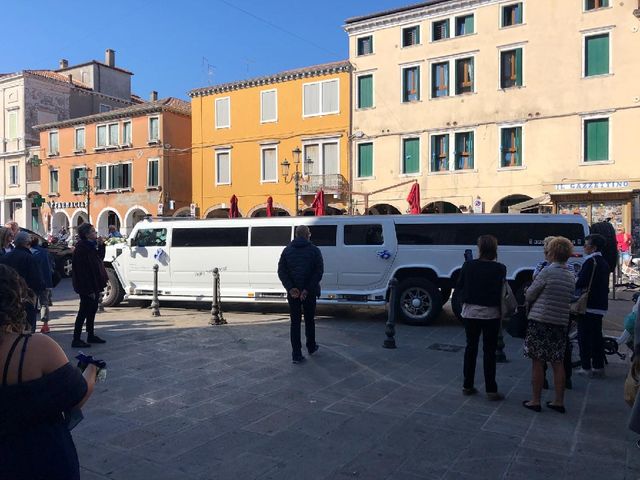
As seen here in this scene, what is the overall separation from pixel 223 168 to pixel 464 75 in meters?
15.0

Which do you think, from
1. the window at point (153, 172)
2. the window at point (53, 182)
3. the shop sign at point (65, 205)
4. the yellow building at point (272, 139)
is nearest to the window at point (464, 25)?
the yellow building at point (272, 139)

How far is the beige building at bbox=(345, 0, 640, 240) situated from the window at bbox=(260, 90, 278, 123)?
493 centimetres

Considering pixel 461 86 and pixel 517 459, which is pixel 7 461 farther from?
pixel 461 86

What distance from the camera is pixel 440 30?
83.7 ft

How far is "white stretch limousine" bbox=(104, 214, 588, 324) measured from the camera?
9.26 m

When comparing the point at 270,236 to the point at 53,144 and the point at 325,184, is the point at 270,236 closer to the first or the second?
the point at 325,184

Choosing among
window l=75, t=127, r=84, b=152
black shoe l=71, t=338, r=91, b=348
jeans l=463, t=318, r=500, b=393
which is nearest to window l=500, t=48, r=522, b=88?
jeans l=463, t=318, r=500, b=393

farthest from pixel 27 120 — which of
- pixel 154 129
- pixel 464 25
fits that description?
pixel 464 25

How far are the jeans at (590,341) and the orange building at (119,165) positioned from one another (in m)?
30.1

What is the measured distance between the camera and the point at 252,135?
101 ft

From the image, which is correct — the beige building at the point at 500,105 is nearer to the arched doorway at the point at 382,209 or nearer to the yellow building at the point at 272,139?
the arched doorway at the point at 382,209

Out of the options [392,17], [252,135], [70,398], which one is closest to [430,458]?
[70,398]

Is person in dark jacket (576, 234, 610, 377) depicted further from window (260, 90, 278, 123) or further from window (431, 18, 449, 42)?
window (260, 90, 278, 123)

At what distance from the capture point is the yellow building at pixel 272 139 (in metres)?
28.0
